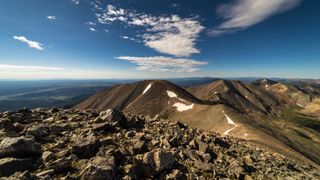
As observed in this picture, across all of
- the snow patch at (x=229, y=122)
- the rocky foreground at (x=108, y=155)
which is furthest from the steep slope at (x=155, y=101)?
the rocky foreground at (x=108, y=155)

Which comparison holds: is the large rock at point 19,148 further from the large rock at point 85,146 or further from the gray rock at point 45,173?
the gray rock at point 45,173

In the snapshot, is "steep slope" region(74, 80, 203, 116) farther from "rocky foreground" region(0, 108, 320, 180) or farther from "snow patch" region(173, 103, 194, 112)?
"rocky foreground" region(0, 108, 320, 180)

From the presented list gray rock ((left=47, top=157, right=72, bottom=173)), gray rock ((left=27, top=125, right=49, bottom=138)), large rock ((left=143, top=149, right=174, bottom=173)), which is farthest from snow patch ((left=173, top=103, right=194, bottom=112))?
gray rock ((left=47, top=157, right=72, bottom=173))

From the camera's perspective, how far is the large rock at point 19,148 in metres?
13.4

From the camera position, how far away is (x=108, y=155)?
582 inches

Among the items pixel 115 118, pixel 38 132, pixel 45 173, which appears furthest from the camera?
pixel 115 118

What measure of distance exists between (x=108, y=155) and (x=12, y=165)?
565 cm

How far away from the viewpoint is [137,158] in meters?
15.3

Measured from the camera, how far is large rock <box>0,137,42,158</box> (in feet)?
44.1

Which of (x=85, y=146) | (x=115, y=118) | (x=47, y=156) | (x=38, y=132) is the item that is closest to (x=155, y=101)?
(x=115, y=118)

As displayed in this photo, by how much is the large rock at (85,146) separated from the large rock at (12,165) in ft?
9.81

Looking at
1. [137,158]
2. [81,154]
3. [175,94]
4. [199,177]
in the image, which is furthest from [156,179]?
[175,94]

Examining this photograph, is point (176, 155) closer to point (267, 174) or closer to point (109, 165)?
point (109, 165)

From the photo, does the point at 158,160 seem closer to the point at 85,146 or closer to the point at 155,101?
the point at 85,146
